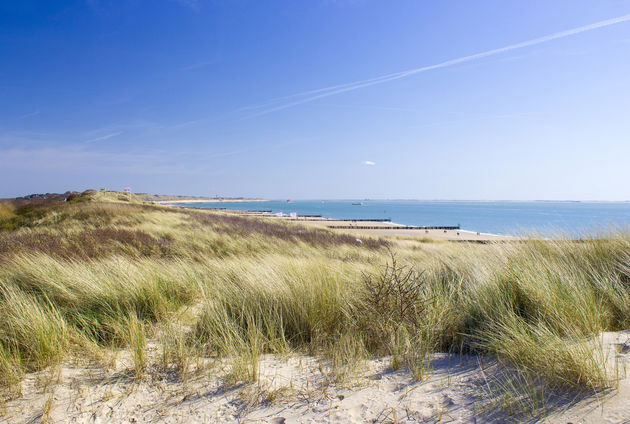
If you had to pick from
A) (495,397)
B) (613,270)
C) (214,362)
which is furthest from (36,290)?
(613,270)

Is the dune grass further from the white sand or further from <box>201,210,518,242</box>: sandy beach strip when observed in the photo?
<box>201,210,518,242</box>: sandy beach strip

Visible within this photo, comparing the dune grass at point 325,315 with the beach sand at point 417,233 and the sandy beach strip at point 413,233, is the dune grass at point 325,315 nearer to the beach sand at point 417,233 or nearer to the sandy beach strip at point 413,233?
the sandy beach strip at point 413,233

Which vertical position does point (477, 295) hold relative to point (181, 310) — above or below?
above

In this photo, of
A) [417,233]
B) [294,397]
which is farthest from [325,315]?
[417,233]

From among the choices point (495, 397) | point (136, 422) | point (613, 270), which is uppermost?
point (613, 270)

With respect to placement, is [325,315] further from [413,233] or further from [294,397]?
[413,233]

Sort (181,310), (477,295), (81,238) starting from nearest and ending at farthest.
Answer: (477,295)
(181,310)
(81,238)

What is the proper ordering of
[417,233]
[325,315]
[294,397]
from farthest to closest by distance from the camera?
1. [417,233]
2. [325,315]
3. [294,397]

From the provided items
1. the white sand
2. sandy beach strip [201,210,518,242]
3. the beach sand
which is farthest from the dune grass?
the beach sand

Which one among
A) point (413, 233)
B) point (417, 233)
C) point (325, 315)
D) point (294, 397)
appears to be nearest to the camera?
point (294, 397)

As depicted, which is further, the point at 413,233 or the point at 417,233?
the point at 413,233

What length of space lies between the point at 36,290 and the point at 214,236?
280 inches

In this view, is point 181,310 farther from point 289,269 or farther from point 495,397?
point 495,397

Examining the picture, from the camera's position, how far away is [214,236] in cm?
1151
